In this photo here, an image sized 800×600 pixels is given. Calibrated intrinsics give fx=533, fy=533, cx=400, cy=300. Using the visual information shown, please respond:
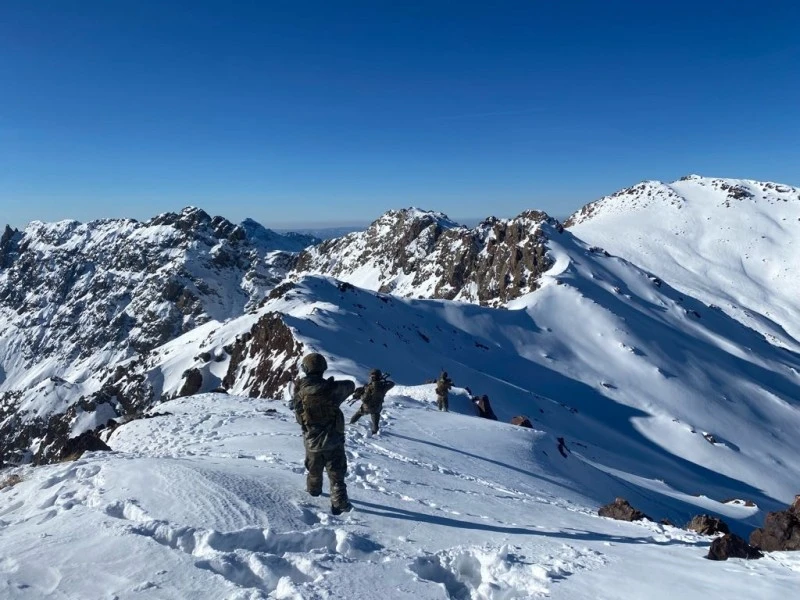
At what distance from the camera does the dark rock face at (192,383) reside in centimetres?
5734

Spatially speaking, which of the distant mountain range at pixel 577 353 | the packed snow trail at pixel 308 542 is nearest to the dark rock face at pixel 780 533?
the packed snow trail at pixel 308 542

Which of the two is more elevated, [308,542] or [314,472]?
[314,472]

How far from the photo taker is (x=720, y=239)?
118812mm

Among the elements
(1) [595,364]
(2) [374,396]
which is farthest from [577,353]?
(2) [374,396]

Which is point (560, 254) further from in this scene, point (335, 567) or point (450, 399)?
point (335, 567)

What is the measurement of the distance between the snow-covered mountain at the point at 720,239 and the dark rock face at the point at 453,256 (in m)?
30.8

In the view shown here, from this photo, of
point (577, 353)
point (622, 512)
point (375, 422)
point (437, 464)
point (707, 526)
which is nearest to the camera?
point (707, 526)

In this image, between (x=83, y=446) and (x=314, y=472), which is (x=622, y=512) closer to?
(x=314, y=472)

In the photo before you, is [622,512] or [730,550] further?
[622,512]

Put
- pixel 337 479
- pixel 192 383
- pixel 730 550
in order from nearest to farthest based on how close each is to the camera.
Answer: pixel 730 550 < pixel 337 479 < pixel 192 383

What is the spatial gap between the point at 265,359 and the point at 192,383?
56.4ft

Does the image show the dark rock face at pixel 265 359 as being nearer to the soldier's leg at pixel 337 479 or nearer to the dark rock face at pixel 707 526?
the dark rock face at pixel 707 526

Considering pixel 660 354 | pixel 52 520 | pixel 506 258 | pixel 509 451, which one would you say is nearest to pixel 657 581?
pixel 52 520

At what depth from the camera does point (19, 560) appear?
5066mm
